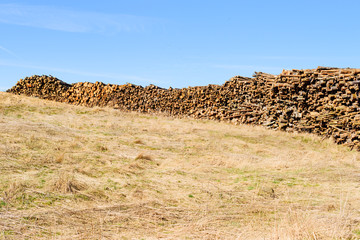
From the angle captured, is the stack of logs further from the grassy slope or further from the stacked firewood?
the grassy slope

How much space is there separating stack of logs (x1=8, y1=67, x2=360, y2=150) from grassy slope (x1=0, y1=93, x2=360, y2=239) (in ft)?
4.36

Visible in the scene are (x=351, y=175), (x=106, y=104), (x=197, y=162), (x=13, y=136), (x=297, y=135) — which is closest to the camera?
(x=351, y=175)

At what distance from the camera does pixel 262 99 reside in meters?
A: 16.0

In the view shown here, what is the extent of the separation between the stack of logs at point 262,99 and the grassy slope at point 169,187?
1.33 meters

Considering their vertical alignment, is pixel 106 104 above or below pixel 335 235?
above

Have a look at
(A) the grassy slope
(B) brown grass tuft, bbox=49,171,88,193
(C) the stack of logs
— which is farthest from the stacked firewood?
(B) brown grass tuft, bbox=49,171,88,193

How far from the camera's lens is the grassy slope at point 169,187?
3.96 meters

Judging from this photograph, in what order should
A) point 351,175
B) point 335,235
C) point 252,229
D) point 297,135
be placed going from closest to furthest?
1. point 335,235
2. point 252,229
3. point 351,175
4. point 297,135

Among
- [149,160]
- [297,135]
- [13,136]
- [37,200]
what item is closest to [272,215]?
[37,200]

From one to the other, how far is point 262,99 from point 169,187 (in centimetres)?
1100

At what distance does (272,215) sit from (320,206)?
1.08 metres

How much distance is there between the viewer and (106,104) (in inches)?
886

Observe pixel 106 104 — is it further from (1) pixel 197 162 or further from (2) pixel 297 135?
(1) pixel 197 162

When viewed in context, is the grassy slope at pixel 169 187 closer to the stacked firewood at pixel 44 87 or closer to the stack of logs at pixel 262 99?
the stack of logs at pixel 262 99
